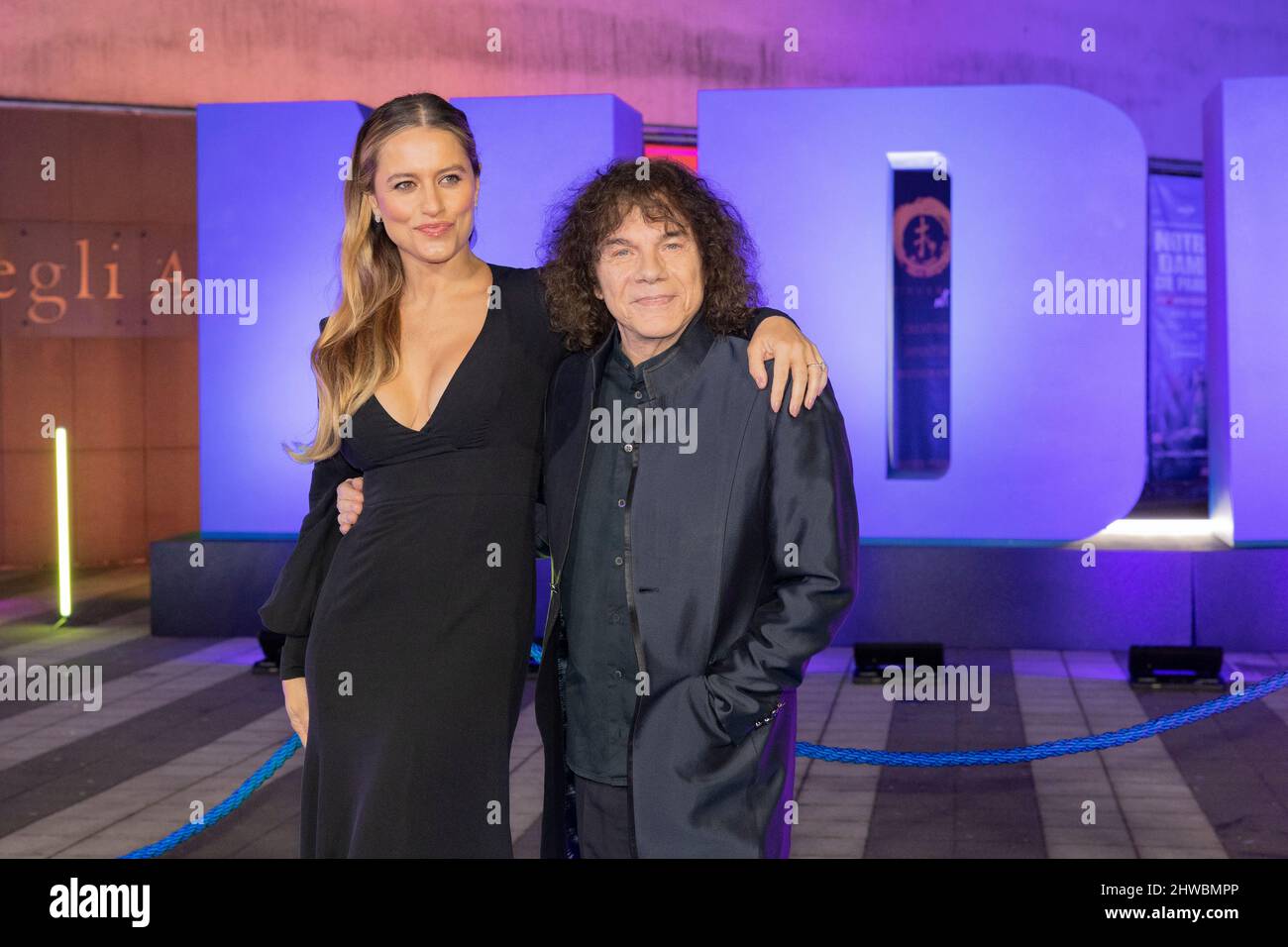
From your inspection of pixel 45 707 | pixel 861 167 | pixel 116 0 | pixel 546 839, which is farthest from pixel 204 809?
pixel 116 0

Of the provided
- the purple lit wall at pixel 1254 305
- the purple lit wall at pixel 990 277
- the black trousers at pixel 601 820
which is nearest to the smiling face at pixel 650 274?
the black trousers at pixel 601 820

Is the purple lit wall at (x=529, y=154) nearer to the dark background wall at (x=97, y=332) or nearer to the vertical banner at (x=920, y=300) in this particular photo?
the dark background wall at (x=97, y=332)

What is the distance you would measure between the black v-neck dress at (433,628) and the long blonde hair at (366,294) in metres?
0.05

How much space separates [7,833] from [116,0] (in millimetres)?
7802

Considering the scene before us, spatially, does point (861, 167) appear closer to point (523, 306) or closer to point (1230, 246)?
point (1230, 246)

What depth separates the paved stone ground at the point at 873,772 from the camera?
16.0 feet

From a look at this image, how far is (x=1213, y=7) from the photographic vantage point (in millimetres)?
11641

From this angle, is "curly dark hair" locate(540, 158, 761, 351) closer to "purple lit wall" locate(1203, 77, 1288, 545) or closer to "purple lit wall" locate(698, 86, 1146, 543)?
"purple lit wall" locate(698, 86, 1146, 543)

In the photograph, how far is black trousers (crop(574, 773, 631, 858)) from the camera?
250cm

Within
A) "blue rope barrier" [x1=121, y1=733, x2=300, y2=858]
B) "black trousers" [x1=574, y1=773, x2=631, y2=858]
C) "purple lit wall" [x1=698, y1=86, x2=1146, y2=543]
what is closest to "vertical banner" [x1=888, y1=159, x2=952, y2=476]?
"purple lit wall" [x1=698, y1=86, x2=1146, y2=543]

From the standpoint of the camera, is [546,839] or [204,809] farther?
[204,809]

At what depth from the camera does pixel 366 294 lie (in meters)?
2.81

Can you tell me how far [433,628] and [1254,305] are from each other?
662cm

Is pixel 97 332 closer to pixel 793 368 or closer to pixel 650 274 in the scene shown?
pixel 650 274
